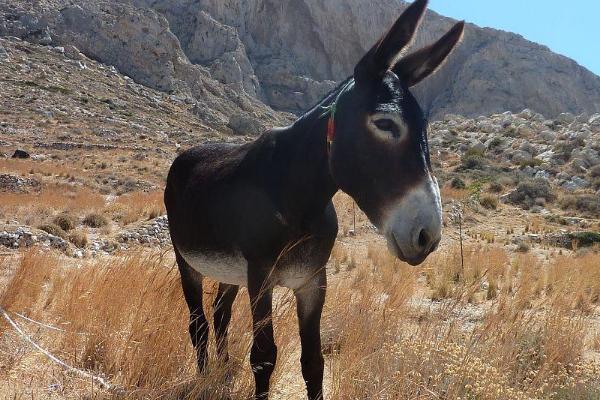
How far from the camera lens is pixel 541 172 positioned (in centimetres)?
2859

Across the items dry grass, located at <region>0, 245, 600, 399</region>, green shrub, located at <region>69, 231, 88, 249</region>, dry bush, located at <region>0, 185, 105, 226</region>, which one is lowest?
dry bush, located at <region>0, 185, 105, 226</region>

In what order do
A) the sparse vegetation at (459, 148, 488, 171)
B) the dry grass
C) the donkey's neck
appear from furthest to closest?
the sparse vegetation at (459, 148, 488, 171) → the dry grass → the donkey's neck

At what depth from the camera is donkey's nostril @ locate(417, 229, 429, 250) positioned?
6.04ft

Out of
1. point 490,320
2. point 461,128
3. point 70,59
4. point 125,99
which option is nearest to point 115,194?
point 490,320

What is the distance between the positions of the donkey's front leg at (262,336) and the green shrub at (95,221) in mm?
12018

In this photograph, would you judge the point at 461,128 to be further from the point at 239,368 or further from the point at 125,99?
the point at 239,368

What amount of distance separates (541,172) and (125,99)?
141 ft

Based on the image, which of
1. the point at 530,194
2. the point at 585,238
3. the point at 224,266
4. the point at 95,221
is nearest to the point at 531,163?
the point at 530,194

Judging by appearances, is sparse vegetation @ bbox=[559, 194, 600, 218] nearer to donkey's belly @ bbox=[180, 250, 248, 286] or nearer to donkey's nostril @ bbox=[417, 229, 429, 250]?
donkey's belly @ bbox=[180, 250, 248, 286]

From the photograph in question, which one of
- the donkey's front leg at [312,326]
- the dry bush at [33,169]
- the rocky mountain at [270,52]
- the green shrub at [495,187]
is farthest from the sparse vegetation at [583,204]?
the rocky mountain at [270,52]

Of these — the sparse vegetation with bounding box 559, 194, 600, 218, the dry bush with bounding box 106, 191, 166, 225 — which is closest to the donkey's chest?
the dry bush with bounding box 106, 191, 166, 225

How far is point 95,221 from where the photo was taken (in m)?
13.7

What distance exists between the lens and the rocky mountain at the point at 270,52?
64750mm

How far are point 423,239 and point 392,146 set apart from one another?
40 centimetres
